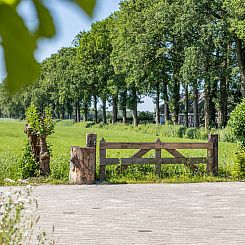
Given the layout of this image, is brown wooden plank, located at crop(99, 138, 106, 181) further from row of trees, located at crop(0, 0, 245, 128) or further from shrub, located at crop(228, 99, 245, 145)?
row of trees, located at crop(0, 0, 245, 128)

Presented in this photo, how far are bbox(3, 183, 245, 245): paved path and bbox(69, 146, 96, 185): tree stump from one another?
39cm

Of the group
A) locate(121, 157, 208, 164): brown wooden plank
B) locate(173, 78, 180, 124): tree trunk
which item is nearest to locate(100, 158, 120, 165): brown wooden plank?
locate(121, 157, 208, 164): brown wooden plank

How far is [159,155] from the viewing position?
13.7m

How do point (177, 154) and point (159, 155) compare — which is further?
point (177, 154)

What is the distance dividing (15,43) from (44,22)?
1.7 inches

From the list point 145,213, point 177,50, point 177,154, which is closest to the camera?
point 145,213

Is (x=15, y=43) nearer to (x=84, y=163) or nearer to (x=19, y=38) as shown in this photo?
(x=19, y=38)

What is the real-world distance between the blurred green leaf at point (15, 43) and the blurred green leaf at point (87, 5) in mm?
72

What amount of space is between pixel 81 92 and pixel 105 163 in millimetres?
49293

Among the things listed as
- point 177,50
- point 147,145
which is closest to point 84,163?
point 147,145

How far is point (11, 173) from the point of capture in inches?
522

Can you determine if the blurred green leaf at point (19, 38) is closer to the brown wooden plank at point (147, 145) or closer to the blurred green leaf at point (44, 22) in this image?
the blurred green leaf at point (44, 22)

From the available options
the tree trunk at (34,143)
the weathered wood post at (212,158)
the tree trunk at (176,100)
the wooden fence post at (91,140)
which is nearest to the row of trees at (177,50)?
the tree trunk at (176,100)

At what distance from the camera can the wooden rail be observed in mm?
13164
